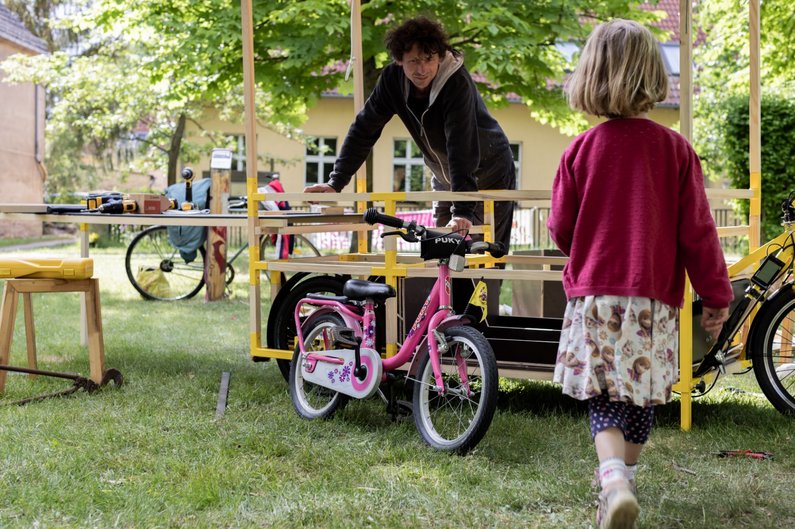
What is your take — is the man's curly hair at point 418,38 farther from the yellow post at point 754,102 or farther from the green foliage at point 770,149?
the green foliage at point 770,149

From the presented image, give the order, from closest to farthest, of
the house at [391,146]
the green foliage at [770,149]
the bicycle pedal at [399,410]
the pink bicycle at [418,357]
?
the pink bicycle at [418,357]
the bicycle pedal at [399,410]
the green foliage at [770,149]
the house at [391,146]

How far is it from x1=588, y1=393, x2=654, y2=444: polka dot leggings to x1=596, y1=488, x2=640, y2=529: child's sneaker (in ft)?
0.83

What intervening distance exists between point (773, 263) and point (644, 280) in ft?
5.60

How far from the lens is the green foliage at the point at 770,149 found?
14.5 metres

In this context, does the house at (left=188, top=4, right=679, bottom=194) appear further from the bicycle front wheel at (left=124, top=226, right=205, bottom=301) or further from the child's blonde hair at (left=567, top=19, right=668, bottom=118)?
the child's blonde hair at (left=567, top=19, right=668, bottom=118)

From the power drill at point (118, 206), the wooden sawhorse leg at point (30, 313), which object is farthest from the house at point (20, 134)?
the wooden sawhorse leg at point (30, 313)

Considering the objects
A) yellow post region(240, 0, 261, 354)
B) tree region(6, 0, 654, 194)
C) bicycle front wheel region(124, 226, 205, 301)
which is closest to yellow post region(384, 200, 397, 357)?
yellow post region(240, 0, 261, 354)

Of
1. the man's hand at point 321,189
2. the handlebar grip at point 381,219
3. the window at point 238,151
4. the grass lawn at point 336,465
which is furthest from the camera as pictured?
the window at point 238,151

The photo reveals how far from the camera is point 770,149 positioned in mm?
14578

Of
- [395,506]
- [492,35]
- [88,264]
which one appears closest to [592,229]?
[395,506]

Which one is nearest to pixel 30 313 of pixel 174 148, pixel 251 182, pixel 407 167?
pixel 251 182

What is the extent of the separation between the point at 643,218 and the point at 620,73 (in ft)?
1.40

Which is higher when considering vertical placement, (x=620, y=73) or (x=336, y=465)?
(x=620, y=73)

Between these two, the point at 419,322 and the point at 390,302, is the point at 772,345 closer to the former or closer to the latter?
the point at 419,322
